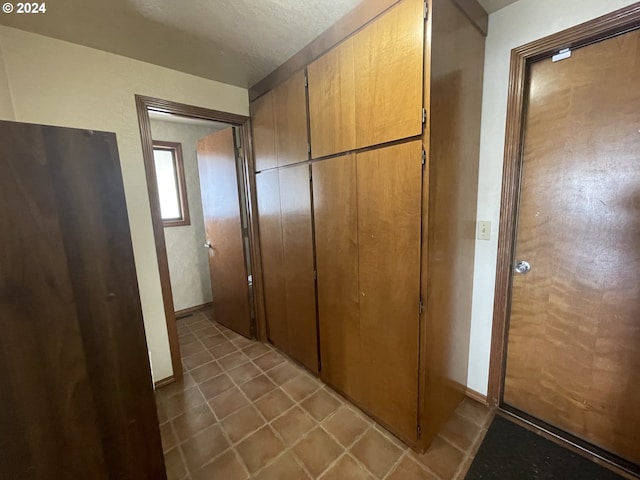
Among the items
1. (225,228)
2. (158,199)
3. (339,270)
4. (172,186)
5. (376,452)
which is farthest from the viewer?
(172,186)

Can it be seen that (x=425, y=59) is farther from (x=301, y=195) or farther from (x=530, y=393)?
(x=530, y=393)

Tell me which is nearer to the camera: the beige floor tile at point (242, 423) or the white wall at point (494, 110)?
the white wall at point (494, 110)

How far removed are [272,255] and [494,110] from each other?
1900mm

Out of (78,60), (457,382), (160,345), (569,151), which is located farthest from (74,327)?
(569,151)

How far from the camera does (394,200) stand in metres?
1.33

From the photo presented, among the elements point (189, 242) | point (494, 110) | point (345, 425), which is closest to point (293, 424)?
point (345, 425)

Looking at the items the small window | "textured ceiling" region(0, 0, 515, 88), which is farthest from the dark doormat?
the small window

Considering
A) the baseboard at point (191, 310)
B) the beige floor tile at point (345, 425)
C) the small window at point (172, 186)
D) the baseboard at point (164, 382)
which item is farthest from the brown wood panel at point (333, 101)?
the baseboard at point (191, 310)

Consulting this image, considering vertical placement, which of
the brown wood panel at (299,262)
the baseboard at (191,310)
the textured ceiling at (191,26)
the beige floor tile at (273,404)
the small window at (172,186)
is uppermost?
the textured ceiling at (191,26)

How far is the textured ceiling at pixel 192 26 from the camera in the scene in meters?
1.33

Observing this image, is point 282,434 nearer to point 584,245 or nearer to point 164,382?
point 164,382

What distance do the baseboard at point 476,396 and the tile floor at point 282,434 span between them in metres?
0.04

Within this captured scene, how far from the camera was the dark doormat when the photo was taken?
131cm

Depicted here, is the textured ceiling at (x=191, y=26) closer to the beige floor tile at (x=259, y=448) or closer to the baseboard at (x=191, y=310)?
the beige floor tile at (x=259, y=448)
